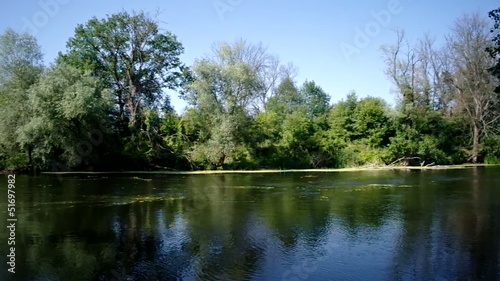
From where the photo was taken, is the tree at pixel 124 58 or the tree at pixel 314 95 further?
the tree at pixel 314 95

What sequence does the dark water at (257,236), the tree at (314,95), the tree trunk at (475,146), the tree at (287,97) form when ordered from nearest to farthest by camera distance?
the dark water at (257,236)
the tree trunk at (475,146)
the tree at (287,97)
the tree at (314,95)

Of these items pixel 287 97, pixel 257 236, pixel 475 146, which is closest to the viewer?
pixel 257 236

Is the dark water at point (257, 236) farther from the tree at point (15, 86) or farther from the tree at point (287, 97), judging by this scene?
the tree at point (287, 97)

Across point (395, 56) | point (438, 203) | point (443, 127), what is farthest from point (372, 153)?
point (438, 203)

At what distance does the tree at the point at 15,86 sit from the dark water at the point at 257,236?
17.0 meters

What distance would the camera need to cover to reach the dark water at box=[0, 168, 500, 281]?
904 cm

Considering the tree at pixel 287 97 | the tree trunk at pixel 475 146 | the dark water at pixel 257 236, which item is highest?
the tree at pixel 287 97

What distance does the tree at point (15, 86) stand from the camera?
3566 cm

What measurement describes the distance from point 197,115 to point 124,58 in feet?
35.2

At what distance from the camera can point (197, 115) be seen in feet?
141

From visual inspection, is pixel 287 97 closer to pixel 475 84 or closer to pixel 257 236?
pixel 475 84

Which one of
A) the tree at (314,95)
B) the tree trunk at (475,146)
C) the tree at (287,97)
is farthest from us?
the tree at (314,95)

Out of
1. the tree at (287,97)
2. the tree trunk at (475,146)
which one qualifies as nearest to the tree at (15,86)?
the tree at (287,97)

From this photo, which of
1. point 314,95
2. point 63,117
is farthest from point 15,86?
point 314,95
